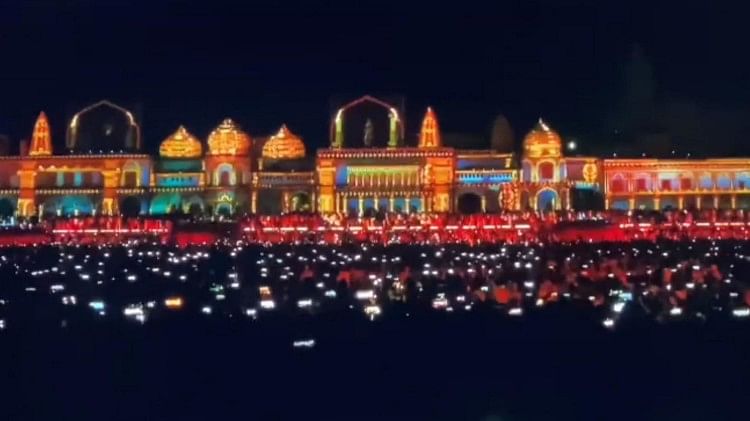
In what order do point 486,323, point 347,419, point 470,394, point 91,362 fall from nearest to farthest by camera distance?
point 347,419 → point 470,394 → point 91,362 → point 486,323

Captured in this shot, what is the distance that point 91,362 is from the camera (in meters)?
18.8

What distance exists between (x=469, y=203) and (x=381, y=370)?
51067 millimetres

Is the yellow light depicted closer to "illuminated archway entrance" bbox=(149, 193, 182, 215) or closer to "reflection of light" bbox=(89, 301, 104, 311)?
"reflection of light" bbox=(89, 301, 104, 311)

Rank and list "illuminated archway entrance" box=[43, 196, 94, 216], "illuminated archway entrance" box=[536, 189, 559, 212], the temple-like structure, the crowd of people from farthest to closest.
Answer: "illuminated archway entrance" box=[43, 196, 94, 216] → the temple-like structure → "illuminated archway entrance" box=[536, 189, 559, 212] → the crowd of people

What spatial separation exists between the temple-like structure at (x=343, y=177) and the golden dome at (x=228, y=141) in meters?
0.08

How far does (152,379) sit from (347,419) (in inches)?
139

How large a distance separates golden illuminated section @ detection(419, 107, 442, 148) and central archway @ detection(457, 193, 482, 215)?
10.1 ft

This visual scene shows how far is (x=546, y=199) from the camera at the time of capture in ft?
220

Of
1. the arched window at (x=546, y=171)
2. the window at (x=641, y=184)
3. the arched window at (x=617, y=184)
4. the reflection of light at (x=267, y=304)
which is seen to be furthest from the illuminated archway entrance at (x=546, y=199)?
the reflection of light at (x=267, y=304)

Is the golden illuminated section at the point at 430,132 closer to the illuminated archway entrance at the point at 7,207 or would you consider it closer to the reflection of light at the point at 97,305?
the illuminated archway entrance at the point at 7,207

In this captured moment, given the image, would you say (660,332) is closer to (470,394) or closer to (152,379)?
(470,394)

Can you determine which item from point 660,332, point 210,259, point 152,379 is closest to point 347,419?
point 152,379

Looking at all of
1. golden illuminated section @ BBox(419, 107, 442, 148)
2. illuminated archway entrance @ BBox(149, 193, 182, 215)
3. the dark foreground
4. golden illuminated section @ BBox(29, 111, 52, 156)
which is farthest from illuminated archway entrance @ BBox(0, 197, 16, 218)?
the dark foreground

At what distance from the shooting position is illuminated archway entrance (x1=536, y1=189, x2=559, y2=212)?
6656 centimetres
